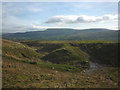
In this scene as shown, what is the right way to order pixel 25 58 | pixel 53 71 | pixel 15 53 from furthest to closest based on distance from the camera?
pixel 25 58
pixel 15 53
pixel 53 71

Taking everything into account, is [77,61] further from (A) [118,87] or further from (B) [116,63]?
(A) [118,87]

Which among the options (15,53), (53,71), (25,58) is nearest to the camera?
(53,71)

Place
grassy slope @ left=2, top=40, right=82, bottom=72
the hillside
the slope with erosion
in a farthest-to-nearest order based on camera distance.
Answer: the slope with erosion
grassy slope @ left=2, top=40, right=82, bottom=72
the hillside

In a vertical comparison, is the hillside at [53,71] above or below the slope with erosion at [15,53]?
below

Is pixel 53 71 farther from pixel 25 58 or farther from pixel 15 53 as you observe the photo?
pixel 15 53

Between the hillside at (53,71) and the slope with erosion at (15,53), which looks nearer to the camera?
the hillside at (53,71)

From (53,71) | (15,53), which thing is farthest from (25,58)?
(53,71)

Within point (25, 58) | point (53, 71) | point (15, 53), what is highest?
point (15, 53)

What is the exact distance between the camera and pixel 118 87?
29.0 metres

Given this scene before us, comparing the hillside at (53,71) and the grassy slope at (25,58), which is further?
the grassy slope at (25,58)

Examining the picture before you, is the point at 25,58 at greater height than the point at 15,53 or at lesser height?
lesser

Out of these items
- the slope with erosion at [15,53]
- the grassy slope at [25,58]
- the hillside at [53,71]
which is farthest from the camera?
the slope with erosion at [15,53]

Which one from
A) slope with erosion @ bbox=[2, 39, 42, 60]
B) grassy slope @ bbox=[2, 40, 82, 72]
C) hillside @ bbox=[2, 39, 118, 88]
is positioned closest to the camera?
hillside @ bbox=[2, 39, 118, 88]

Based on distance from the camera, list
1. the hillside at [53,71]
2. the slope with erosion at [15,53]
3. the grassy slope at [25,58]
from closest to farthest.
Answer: the hillside at [53,71] → the grassy slope at [25,58] → the slope with erosion at [15,53]
